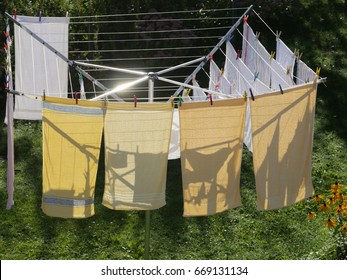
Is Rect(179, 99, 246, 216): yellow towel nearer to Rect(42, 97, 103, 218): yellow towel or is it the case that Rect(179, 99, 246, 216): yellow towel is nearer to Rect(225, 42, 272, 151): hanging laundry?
Rect(225, 42, 272, 151): hanging laundry

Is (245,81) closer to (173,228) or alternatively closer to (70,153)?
(173,228)

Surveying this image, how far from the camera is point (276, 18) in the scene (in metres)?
13.5

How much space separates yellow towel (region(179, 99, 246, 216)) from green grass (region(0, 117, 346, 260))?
153 cm

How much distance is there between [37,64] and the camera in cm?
1073

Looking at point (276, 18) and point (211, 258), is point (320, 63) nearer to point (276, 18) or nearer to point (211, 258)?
point (276, 18)

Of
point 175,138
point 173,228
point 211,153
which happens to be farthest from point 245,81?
point 173,228

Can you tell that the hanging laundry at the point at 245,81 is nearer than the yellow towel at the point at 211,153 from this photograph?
No

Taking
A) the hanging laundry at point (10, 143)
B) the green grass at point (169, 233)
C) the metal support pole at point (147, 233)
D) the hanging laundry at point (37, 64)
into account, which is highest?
the hanging laundry at point (37, 64)

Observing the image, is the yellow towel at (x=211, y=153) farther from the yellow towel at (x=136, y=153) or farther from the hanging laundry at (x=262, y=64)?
the hanging laundry at (x=262, y=64)

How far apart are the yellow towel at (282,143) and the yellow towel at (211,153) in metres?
0.18

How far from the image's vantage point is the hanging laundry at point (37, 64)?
10.7m

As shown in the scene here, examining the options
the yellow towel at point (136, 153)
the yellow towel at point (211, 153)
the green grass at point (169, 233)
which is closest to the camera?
the yellow towel at point (136, 153)

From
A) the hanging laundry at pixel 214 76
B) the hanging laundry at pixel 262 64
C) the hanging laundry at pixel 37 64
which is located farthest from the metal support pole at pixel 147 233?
the hanging laundry at pixel 37 64

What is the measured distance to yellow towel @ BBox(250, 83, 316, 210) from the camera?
Answer: 8430mm
